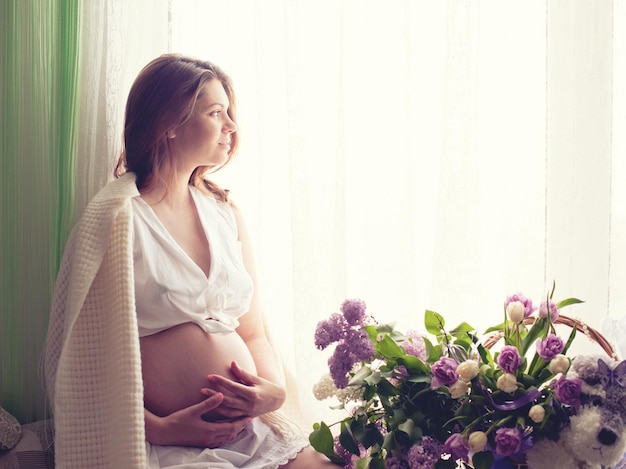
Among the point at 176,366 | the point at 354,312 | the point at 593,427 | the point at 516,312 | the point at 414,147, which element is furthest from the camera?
the point at 414,147

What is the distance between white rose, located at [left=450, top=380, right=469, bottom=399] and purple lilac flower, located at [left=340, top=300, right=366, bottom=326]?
0.21 meters

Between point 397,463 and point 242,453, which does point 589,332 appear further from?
point 242,453

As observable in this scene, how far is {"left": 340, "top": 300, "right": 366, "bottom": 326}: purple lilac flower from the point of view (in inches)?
49.6

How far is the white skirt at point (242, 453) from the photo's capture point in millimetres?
Result: 1302

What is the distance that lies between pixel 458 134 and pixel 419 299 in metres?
0.40

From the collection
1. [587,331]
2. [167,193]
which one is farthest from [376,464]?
[167,193]

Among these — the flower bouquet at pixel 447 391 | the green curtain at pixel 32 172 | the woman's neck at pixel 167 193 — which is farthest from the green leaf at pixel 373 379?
the green curtain at pixel 32 172

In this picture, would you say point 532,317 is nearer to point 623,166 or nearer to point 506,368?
point 506,368

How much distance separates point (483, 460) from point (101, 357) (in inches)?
28.1

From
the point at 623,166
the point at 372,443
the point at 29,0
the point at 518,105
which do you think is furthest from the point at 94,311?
the point at 623,166

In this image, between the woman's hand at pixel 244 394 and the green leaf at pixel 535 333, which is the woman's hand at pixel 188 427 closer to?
the woman's hand at pixel 244 394

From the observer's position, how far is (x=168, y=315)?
1.38 meters

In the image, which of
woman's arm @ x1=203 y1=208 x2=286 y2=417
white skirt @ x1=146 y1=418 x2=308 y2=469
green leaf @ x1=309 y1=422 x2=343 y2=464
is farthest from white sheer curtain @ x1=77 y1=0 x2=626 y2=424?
green leaf @ x1=309 y1=422 x2=343 y2=464

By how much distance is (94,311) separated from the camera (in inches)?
52.7
